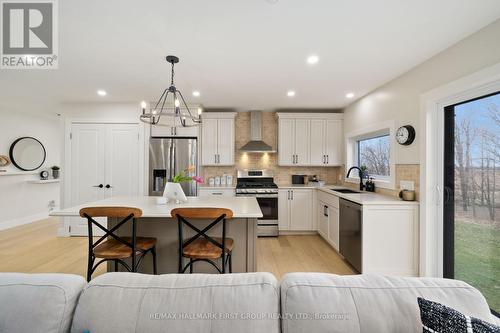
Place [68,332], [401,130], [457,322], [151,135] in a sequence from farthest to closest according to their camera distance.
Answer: [151,135] < [401,130] < [68,332] < [457,322]

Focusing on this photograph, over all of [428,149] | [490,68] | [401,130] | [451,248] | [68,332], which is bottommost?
[451,248]

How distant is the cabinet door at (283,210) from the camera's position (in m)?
4.18

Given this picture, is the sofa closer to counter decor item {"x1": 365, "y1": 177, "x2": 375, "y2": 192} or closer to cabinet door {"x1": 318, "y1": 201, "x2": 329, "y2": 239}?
counter decor item {"x1": 365, "y1": 177, "x2": 375, "y2": 192}

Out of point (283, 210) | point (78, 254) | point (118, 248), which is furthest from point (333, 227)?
point (78, 254)

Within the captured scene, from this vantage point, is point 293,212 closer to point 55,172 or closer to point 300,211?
point 300,211

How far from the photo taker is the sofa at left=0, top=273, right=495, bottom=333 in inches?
31.6

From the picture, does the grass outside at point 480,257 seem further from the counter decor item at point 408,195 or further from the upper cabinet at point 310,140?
the upper cabinet at point 310,140

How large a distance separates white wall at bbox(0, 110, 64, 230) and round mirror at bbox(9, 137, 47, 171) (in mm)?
101

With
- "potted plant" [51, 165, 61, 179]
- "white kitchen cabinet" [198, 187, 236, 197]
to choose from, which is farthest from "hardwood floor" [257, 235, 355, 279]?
"potted plant" [51, 165, 61, 179]

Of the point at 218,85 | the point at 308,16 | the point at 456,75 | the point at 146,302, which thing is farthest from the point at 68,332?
the point at 456,75

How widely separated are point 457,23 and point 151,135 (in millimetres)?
4356

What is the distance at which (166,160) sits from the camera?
406 centimetres

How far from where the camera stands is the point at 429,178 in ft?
7.81

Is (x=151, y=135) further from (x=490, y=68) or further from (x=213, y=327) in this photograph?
(x=490, y=68)
